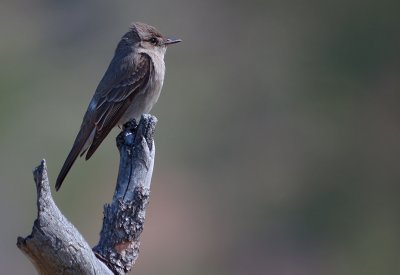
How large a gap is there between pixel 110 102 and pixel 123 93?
0.53 ft

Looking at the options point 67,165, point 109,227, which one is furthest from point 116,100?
point 109,227

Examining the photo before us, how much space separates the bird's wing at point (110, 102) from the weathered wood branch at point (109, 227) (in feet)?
3.27

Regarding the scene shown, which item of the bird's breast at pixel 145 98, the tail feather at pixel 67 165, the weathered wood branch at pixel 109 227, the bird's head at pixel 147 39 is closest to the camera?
the weathered wood branch at pixel 109 227

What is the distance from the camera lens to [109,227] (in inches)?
255

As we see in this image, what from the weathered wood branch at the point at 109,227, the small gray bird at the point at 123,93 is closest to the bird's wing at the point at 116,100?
the small gray bird at the point at 123,93

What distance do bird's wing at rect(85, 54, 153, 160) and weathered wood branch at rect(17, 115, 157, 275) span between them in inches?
38.8

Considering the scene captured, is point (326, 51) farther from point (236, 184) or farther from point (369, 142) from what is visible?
point (236, 184)

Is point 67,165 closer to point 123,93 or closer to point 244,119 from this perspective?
point 123,93

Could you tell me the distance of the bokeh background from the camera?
1689cm

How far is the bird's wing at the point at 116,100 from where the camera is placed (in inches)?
355

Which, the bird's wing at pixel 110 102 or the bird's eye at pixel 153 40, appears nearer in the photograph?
the bird's wing at pixel 110 102

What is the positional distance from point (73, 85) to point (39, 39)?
149 inches

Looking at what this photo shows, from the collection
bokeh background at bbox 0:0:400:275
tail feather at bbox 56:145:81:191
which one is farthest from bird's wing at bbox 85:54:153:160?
bokeh background at bbox 0:0:400:275

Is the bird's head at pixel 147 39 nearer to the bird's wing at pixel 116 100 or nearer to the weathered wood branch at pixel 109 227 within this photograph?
the bird's wing at pixel 116 100
